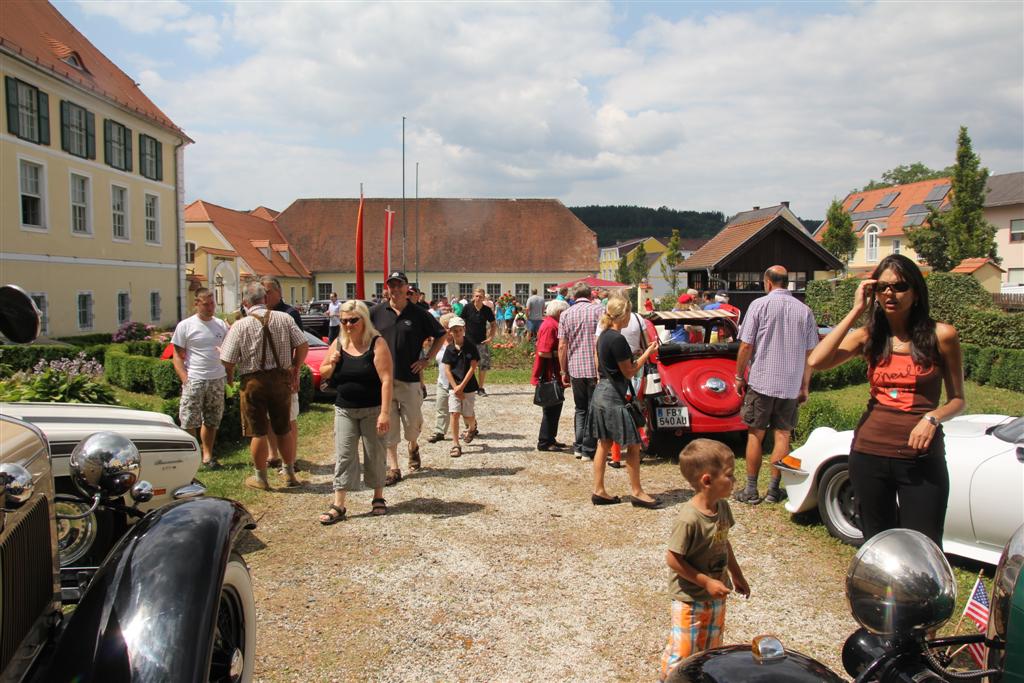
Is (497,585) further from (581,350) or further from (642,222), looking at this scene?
(642,222)

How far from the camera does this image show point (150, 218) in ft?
91.3

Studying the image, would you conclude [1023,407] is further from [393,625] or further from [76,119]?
[76,119]

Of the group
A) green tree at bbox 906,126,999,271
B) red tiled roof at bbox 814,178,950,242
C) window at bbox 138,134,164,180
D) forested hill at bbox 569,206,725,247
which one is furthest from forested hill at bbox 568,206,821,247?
window at bbox 138,134,164,180

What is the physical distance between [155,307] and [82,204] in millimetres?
5577

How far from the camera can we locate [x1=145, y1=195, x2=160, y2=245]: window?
27616 mm

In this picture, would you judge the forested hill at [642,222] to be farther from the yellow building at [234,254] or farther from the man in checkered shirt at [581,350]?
the man in checkered shirt at [581,350]

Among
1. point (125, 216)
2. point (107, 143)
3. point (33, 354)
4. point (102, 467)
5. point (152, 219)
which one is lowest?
point (33, 354)

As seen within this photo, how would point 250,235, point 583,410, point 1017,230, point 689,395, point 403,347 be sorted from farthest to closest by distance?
point 1017,230, point 250,235, point 583,410, point 689,395, point 403,347

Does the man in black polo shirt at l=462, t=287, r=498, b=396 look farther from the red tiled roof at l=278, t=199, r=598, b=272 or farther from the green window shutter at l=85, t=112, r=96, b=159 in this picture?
the red tiled roof at l=278, t=199, r=598, b=272

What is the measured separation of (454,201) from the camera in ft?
187

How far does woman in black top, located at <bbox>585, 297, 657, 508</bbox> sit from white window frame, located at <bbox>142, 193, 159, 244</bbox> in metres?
25.5

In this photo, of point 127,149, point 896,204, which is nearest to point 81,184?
point 127,149

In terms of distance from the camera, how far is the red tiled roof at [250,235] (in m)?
43.3

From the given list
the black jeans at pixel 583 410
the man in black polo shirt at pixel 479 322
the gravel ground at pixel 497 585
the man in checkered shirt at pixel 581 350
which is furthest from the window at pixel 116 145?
the black jeans at pixel 583 410
